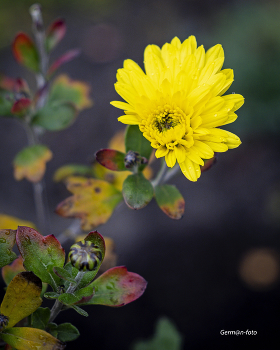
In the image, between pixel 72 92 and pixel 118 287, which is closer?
pixel 118 287

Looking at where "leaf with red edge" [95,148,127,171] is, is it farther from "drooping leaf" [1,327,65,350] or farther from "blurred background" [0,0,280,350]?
"blurred background" [0,0,280,350]

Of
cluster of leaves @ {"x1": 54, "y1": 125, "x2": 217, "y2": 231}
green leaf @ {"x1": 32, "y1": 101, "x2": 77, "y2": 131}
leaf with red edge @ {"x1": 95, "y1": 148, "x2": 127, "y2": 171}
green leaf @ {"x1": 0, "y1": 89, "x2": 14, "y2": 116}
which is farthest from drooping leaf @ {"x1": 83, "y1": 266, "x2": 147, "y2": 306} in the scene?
green leaf @ {"x1": 0, "y1": 89, "x2": 14, "y2": 116}

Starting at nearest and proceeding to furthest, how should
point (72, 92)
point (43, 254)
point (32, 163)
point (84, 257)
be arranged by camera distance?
point (84, 257) < point (43, 254) < point (32, 163) < point (72, 92)

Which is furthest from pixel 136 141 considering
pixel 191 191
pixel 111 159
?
pixel 191 191

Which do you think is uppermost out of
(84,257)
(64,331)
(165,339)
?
(84,257)

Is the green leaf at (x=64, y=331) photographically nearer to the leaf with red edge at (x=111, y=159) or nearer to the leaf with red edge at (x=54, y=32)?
the leaf with red edge at (x=111, y=159)

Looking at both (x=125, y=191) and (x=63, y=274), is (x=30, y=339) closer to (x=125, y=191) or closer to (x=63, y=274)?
(x=63, y=274)

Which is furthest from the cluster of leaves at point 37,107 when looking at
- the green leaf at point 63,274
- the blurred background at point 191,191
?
the blurred background at point 191,191
